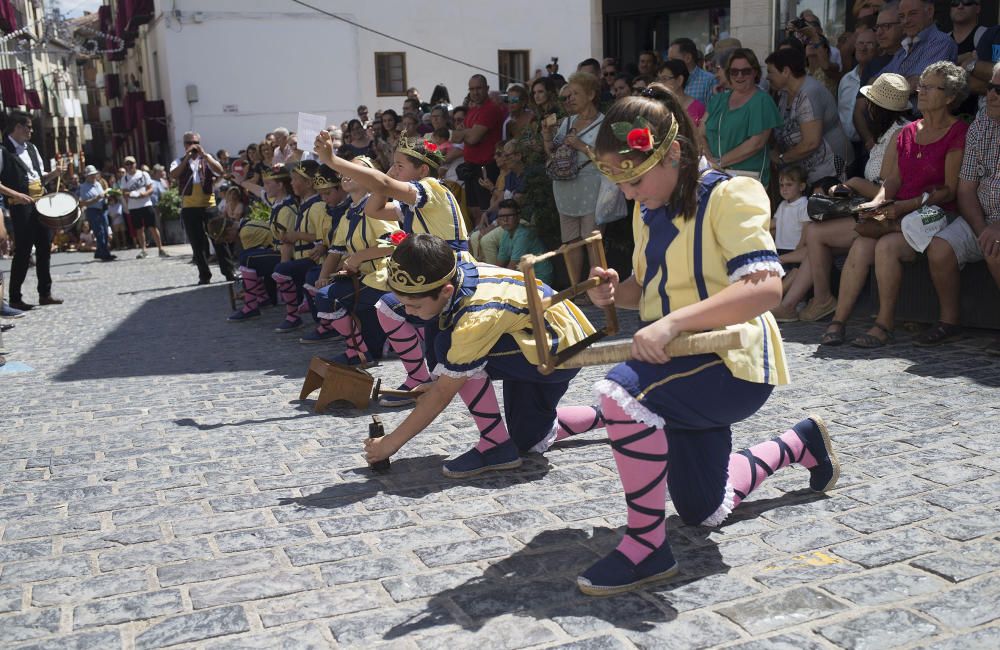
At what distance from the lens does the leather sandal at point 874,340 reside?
23.4 feet

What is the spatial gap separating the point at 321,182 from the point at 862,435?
17.5 feet

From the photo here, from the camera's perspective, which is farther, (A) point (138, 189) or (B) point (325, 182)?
(A) point (138, 189)

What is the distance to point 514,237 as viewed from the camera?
10.5m

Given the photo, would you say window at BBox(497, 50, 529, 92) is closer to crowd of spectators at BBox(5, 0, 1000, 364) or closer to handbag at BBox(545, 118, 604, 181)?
crowd of spectators at BBox(5, 0, 1000, 364)

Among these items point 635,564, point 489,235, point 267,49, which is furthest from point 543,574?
point 267,49

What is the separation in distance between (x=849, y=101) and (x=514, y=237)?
11.4 ft

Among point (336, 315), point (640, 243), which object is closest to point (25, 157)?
point (336, 315)

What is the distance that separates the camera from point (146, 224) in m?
21.6

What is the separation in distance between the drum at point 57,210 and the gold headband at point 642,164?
10.9m

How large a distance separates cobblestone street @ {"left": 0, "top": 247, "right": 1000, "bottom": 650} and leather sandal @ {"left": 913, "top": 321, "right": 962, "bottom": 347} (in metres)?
0.22

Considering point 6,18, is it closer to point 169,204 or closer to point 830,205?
point 169,204

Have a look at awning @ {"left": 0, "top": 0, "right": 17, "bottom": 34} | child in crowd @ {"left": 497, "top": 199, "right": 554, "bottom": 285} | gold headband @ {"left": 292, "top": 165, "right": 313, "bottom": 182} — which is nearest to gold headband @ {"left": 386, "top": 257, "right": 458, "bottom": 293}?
gold headband @ {"left": 292, "top": 165, "right": 313, "bottom": 182}

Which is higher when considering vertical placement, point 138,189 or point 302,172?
point 302,172

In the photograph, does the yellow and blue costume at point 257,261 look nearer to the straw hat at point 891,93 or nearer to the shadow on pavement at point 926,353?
the shadow on pavement at point 926,353
